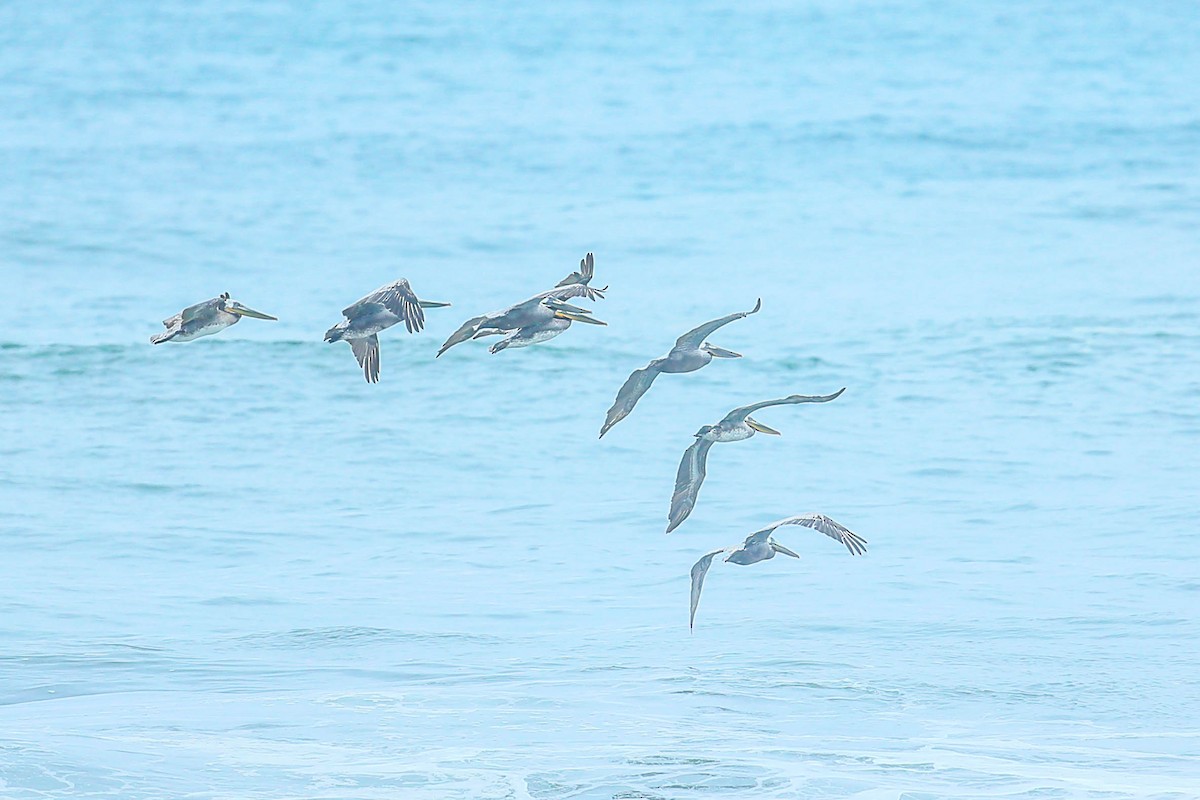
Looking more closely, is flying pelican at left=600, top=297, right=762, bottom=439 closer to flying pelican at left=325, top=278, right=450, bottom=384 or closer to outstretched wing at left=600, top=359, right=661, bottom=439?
outstretched wing at left=600, top=359, right=661, bottom=439

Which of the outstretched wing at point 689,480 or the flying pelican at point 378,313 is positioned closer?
the flying pelican at point 378,313

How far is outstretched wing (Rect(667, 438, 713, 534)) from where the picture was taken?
480 inches

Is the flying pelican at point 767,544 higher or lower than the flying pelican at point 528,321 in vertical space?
lower

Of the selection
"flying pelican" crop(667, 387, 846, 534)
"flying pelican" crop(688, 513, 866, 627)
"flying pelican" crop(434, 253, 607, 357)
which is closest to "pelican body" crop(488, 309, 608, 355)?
"flying pelican" crop(434, 253, 607, 357)

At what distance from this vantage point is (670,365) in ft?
41.2

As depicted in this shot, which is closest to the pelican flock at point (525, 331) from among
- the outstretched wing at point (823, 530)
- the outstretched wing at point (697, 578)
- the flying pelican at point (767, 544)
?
the outstretched wing at point (823, 530)

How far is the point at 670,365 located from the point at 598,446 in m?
9.87

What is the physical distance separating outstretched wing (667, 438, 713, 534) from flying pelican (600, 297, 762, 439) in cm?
56

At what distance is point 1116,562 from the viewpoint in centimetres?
1725

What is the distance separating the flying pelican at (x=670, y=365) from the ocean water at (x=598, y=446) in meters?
2.42

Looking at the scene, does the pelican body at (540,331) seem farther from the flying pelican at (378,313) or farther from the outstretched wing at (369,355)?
the outstretched wing at (369,355)

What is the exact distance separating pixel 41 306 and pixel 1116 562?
717 inches

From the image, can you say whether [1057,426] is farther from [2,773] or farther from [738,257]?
[2,773]

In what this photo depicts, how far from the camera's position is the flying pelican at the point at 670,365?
12.1 m
